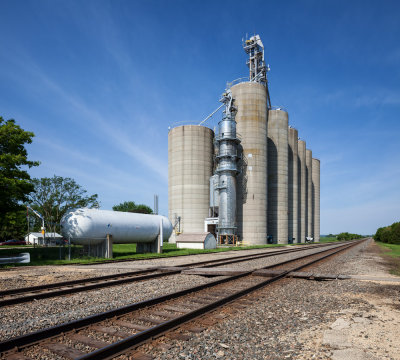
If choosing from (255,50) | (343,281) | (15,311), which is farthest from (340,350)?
(255,50)

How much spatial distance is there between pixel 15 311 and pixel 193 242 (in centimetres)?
3100

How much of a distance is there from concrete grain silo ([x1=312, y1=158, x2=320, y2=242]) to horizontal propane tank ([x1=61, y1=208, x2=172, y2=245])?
291 ft

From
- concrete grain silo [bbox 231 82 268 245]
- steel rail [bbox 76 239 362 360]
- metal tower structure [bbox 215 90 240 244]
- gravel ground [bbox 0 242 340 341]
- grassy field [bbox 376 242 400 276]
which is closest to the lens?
steel rail [bbox 76 239 362 360]

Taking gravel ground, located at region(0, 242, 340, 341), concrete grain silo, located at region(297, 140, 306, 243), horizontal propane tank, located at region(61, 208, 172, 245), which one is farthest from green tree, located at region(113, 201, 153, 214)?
gravel ground, located at region(0, 242, 340, 341)

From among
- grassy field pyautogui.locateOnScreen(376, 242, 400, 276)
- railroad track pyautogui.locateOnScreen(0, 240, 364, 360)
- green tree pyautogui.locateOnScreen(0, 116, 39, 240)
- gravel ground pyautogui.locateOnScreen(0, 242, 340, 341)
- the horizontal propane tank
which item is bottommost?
grassy field pyautogui.locateOnScreen(376, 242, 400, 276)

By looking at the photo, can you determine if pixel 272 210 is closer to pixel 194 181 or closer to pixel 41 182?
pixel 194 181

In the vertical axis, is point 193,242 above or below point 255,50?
below

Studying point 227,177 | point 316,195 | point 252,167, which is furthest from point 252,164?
point 316,195

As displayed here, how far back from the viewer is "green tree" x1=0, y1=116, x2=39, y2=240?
74.1 ft

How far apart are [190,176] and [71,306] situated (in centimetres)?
5092

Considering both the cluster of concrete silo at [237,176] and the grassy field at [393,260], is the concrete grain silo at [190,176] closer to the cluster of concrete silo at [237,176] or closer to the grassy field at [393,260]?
the cluster of concrete silo at [237,176]

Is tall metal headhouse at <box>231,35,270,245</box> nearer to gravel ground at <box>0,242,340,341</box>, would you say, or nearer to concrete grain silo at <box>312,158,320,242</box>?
gravel ground at <box>0,242,340,341</box>

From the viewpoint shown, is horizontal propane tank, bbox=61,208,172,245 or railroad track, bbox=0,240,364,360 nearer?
railroad track, bbox=0,240,364,360

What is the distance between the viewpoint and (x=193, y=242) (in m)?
38.4
